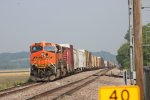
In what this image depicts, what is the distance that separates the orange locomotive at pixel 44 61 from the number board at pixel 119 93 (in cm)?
2942

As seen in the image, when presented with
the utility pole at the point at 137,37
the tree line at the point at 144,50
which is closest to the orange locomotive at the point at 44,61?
the tree line at the point at 144,50

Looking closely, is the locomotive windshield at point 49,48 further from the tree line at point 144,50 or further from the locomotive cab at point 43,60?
the tree line at point 144,50

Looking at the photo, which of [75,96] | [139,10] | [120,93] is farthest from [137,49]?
[75,96]

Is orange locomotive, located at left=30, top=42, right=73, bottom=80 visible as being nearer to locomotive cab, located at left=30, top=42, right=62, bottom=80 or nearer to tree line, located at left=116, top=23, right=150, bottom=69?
locomotive cab, located at left=30, top=42, right=62, bottom=80

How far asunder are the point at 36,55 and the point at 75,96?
15990mm

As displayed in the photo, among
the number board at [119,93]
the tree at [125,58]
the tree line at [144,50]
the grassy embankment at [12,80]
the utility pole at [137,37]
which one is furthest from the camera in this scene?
the tree at [125,58]

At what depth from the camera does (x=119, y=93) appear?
972 centimetres

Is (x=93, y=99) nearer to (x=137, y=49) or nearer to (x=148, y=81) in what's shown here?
(x=148, y=81)

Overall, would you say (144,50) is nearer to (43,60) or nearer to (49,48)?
(43,60)

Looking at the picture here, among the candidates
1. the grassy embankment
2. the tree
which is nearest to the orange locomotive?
the grassy embankment

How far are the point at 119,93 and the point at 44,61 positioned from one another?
30.1 m

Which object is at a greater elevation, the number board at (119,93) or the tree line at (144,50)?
the tree line at (144,50)

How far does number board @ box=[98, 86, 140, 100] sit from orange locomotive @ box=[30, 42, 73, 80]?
2942 centimetres

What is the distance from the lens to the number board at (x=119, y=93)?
9625mm
